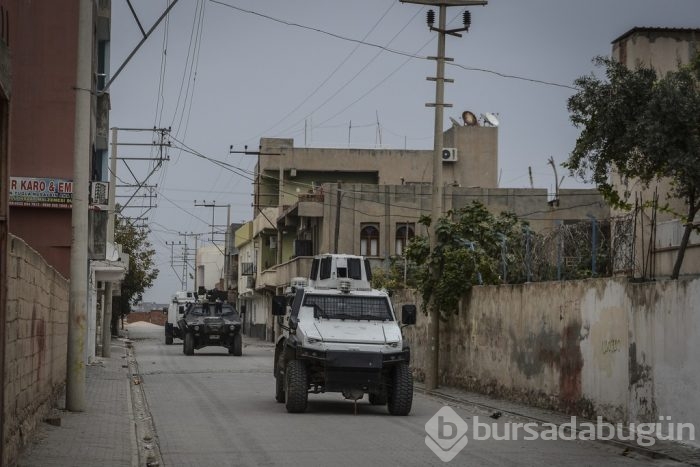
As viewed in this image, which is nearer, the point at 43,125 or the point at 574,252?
the point at 574,252

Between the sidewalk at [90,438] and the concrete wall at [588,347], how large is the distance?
756 centimetres

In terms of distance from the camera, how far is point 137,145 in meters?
57.6

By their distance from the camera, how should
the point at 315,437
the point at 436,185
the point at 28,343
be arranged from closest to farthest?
the point at 28,343 → the point at 315,437 → the point at 436,185

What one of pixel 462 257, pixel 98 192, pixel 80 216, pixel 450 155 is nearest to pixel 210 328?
pixel 98 192

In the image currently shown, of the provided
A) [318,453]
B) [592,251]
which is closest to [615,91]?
[592,251]

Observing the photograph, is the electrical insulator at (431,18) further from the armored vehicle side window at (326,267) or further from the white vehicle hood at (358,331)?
the white vehicle hood at (358,331)

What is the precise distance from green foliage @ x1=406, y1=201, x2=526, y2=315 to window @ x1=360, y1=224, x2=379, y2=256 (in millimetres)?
30500

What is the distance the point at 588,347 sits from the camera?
1992 cm

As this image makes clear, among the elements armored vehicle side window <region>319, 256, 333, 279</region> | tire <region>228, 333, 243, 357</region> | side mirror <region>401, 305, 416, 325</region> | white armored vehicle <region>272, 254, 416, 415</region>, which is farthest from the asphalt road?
tire <region>228, 333, 243, 357</region>

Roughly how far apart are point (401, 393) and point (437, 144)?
352 inches

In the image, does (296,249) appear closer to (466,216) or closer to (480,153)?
(480,153)

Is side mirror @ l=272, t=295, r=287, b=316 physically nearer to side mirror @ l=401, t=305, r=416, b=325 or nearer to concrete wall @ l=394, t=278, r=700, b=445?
side mirror @ l=401, t=305, r=416, b=325

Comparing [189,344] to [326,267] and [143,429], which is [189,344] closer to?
[326,267]

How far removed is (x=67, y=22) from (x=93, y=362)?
39.4 ft
